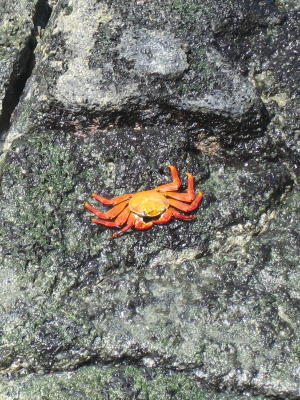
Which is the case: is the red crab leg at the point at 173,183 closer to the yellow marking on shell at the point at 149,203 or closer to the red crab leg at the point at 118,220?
the yellow marking on shell at the point at 149,203

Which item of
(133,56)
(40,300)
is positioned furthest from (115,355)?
(133,56)

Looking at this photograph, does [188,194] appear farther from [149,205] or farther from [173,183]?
[149,205]

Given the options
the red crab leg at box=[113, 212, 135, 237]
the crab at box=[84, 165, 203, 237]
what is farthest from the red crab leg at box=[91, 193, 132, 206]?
the red crab leg at box=[113, 212, 135, 237]

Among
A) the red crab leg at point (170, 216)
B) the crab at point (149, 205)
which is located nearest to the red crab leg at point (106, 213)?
the crab at point (149, 205)

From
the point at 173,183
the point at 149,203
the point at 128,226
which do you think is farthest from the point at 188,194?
the point at 128,226

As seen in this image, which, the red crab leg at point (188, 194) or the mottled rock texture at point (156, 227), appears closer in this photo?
the mottled rock texture at point (156, 227)

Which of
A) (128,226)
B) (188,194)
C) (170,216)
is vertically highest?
(188,194)

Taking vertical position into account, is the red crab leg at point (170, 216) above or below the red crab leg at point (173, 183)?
below

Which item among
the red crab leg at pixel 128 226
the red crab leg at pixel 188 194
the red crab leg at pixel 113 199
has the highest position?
the red crab leg at pixel 188 194
